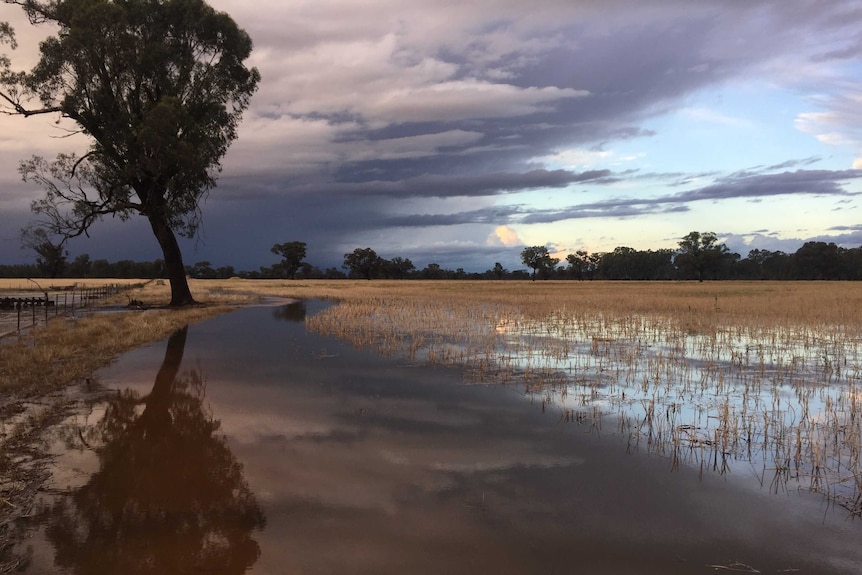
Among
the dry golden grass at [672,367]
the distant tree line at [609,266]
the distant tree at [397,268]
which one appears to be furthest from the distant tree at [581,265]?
the dry golden grass at [672,367]

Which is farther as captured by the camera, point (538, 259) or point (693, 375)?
point (538, 259)

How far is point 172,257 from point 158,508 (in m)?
34.3

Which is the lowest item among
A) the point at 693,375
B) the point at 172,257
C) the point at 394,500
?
the point at 394,500

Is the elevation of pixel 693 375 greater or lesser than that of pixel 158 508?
greater

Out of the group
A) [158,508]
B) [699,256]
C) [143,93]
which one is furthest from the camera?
[699,256]

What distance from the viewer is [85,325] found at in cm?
2292

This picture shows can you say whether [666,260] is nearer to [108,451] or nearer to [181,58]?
[181,58]

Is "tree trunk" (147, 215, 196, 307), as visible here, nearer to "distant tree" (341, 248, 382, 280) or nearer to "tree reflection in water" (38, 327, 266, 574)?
"tree reflection in water" (38, 327, 266, 574)

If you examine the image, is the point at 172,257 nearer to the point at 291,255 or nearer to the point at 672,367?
the point at 672,367

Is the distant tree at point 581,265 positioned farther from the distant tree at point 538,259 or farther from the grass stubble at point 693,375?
the grass stubble at point 693,375

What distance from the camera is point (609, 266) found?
174 metres

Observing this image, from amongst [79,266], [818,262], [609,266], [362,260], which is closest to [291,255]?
[362,260]

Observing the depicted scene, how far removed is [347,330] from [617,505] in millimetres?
18889

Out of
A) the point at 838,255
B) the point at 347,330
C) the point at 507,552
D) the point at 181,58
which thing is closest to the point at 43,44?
the point at 181,58
